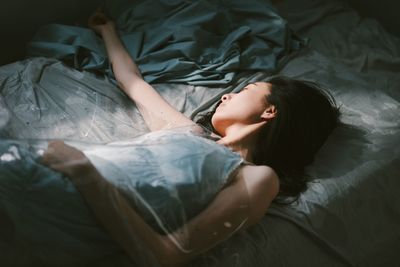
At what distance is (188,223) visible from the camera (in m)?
Result: 0.98

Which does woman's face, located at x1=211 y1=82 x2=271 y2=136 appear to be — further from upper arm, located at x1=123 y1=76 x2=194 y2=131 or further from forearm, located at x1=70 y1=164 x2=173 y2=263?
forearm, located at x1=70 y1=164 x2=173 y2=263

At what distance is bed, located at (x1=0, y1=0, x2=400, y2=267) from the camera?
3.56ft

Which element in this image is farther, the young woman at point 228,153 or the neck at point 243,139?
the neck at point 243,139

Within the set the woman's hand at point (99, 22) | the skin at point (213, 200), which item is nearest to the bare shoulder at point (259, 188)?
the skin at point (213, 200)

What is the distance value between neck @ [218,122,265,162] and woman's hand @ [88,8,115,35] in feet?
2.11

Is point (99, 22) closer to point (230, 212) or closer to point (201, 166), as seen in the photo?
point (201, 166)

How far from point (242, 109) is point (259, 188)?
280 mm

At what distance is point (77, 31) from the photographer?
159 cm

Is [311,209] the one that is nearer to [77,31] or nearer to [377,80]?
[377,80]

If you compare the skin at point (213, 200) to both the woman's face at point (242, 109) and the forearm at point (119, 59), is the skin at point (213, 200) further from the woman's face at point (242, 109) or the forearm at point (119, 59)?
the forearm at point (119, 59)

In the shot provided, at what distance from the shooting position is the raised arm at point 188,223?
917 mm

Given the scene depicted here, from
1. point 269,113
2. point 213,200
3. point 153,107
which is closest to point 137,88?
point 153,107

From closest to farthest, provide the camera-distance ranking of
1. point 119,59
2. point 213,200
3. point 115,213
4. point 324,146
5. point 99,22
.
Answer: point 115,213 → point 213,200 → point 324,146 → point 119,59 → point 99,22

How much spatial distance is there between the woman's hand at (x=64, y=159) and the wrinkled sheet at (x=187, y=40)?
586 millimetres
